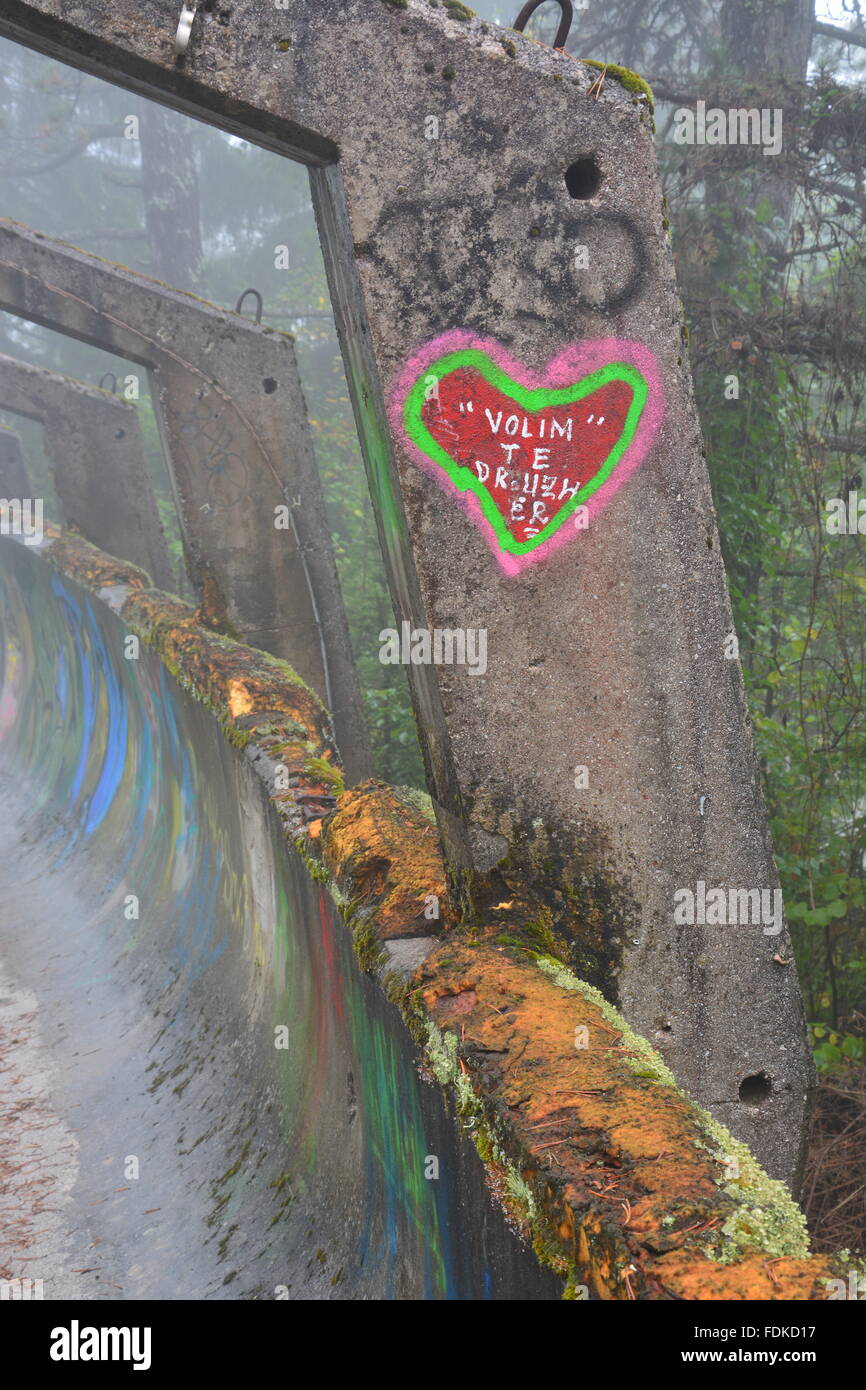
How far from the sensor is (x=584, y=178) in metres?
3.48

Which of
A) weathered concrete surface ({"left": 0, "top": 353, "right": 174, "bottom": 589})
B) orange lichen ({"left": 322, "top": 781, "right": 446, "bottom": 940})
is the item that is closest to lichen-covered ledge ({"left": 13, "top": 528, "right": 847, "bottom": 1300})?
orange lichen ({"left": 322, "top": 781, "right": 446, "bottom": 940})

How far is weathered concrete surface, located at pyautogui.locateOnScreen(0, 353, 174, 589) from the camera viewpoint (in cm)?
1369

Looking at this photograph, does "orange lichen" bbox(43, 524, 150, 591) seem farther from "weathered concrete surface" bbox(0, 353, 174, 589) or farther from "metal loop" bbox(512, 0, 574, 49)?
"metal loop" bbox(512, 0, 574, 49)

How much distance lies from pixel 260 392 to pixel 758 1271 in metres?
8.01

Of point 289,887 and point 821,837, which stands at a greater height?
point 821,837

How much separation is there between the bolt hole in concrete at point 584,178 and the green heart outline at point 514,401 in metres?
0.49

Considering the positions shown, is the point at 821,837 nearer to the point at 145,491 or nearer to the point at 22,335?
the point at 145,491

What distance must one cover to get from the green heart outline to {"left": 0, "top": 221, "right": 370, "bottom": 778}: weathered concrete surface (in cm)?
590

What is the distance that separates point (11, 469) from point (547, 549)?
17.3 meters

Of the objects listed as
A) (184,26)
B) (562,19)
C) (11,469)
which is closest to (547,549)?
(562,19)

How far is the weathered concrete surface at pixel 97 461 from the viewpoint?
1369 cm

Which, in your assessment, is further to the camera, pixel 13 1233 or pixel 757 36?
pixel 757 36

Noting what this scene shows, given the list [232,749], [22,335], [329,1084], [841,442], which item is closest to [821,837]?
[841,442]

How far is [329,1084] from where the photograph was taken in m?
4.05
